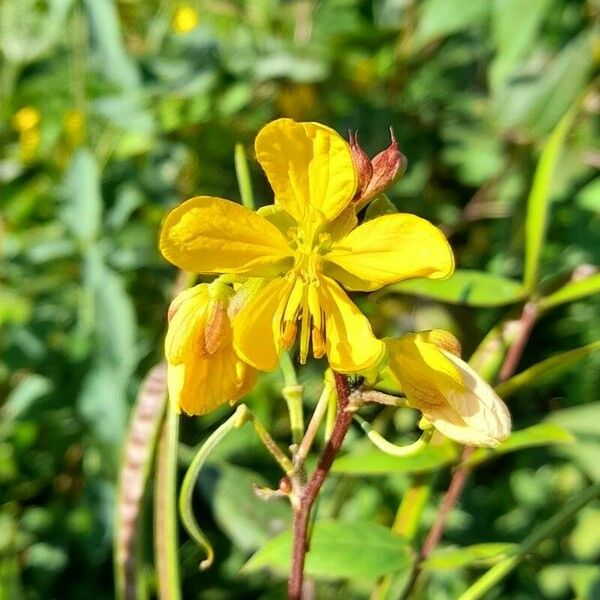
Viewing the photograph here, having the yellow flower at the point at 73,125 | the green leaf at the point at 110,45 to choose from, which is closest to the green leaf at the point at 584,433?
the green leaf at the point at 110,45

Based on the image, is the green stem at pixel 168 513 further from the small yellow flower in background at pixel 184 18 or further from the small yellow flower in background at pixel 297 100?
the small yellow flower in background at pixel 184 18

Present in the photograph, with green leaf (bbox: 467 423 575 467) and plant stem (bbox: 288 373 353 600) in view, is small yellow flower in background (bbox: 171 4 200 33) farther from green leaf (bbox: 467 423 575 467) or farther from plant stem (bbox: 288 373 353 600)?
plant stem (bbox: 288 373 353 600)

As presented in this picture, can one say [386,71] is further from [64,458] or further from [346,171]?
[346,171]

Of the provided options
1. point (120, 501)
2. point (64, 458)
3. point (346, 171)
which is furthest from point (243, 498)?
point (346, 171)

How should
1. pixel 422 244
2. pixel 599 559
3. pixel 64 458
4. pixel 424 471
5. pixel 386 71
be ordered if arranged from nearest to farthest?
pixel 422 244
pixel 424 471
pixel 599 559
pixel 64 458
pixel 386 71

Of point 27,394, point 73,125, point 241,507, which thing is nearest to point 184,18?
point 73,125

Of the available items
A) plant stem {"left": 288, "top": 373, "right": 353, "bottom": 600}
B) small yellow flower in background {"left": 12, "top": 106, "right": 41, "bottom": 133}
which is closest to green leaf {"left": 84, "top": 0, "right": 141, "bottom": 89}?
small yellow flower in background {"left": 12, "top": 106, "right": 41, "bottom": 133}
